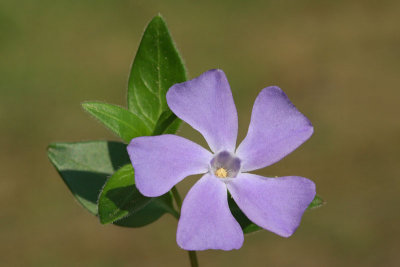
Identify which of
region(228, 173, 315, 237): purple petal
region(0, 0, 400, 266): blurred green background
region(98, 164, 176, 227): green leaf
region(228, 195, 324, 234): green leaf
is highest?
region(98, 164, 176, 227): green leaf

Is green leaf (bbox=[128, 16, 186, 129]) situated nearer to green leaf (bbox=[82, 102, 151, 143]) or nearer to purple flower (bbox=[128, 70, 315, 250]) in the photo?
green leaf (bbox=[82, 102, 151, 143])

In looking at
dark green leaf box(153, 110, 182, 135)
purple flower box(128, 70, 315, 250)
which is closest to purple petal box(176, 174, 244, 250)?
purple flower box(128, 70, 315, 250)

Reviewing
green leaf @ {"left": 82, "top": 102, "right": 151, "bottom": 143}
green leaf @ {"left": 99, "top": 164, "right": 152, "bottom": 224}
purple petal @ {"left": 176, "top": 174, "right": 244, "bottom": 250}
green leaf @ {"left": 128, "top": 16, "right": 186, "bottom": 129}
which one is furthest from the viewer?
green leaf @ {"left": 128, "top": 16, "right": 186, "bottom": 129}

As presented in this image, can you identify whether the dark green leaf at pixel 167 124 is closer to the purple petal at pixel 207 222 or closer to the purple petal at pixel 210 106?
the purple petal at pixel 210 106

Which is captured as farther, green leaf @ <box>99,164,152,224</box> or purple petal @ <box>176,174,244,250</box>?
green leaf @ <box>99,164,152,224</box>

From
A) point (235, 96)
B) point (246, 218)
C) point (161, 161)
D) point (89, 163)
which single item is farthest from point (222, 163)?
point (235, 96)

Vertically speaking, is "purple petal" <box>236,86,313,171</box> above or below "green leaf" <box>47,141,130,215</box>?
above
